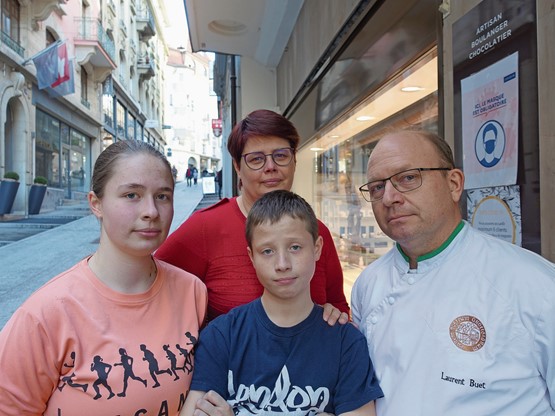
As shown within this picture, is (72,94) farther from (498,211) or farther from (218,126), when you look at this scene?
(498,211)

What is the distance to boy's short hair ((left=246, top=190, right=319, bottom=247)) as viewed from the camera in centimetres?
157

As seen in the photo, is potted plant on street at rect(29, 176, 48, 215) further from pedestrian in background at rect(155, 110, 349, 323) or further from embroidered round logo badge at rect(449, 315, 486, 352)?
embroidered round logo badge at rect(449, 315, 486, 352)

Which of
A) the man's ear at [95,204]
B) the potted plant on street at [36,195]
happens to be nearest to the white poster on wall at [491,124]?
the man's ear at [95,204]

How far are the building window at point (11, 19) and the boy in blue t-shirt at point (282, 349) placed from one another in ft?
57.1

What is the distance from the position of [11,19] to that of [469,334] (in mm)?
19301

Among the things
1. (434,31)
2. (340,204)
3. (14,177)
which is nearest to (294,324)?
(434,31)

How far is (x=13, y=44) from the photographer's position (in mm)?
15430

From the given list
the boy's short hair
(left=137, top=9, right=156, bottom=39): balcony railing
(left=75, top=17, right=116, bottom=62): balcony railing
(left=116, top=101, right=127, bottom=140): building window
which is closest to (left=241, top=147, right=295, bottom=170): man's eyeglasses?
the boy's short hair

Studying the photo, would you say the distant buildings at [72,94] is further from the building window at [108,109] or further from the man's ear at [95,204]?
the man's ear at [95,204]

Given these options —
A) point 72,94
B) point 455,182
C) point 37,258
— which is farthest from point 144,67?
point 455,182

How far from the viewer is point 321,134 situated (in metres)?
5.40

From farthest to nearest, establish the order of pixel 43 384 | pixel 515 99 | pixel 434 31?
pixel 434 31, pixel 515 99, pixel 43 384

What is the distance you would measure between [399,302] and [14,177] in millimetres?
14429

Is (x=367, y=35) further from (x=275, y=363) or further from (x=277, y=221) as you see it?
(x=275, y=363)
